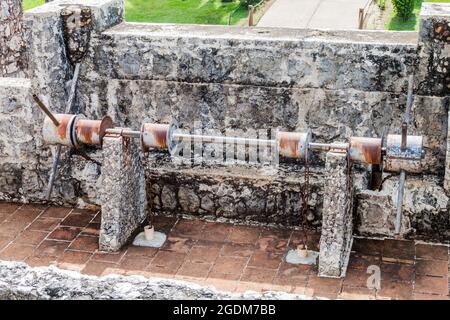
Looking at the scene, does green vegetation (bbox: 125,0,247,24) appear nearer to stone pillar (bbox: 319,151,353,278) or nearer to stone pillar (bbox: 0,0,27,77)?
stone pillar (bbox: 0,0,27,77)

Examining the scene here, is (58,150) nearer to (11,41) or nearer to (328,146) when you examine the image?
(328,146)

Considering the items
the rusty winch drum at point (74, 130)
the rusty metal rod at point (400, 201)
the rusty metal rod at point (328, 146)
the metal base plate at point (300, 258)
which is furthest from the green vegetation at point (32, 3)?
the rusty metal rod at point (400, 201)

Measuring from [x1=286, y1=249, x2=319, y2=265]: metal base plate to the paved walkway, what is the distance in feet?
36.4

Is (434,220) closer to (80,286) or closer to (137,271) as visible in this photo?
(137,271)

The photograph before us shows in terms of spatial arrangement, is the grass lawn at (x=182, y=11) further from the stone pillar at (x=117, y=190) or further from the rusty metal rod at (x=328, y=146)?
the rusty metal rod at (x=328, y=146)

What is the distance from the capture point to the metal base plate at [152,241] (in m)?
5.67

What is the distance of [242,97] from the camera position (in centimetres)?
577

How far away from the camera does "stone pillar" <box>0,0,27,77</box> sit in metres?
9.10

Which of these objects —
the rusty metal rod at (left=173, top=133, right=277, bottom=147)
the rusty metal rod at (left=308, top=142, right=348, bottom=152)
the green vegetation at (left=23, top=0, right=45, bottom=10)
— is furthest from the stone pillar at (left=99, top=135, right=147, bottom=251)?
the green vegetation at (left=23, top=0, right=45, bottom=10)

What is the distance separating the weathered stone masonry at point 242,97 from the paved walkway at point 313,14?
34.3ft

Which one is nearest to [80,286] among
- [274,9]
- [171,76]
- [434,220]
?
[171,76]
